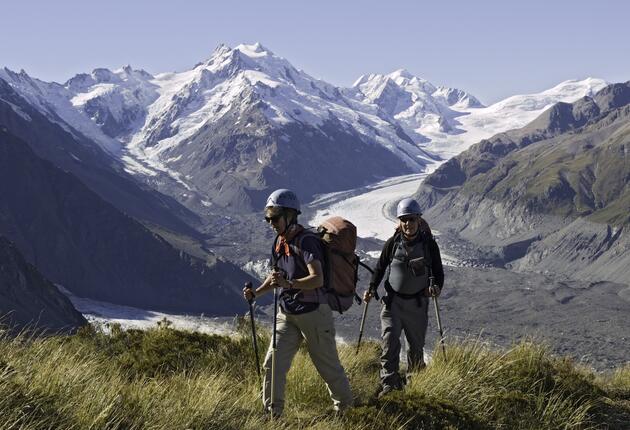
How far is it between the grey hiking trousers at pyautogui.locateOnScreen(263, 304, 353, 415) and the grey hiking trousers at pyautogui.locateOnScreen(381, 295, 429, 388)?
8.84 ft

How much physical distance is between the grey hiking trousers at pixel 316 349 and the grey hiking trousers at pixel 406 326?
8.84 ft

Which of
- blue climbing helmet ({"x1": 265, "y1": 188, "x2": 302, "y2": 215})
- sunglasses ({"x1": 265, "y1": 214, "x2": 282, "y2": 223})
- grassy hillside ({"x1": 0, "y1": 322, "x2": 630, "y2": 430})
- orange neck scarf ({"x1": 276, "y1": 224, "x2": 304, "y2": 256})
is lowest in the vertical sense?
grassy hillside ({"x1": 0, "y1": 322, "x2": 630, "y2": 430})

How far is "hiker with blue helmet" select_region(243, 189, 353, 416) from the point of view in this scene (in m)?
10.7

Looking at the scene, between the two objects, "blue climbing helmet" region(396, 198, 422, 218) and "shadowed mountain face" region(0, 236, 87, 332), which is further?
"shadowed mountain face" region(0, 236, 87, 332)

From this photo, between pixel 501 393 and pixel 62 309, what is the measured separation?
493ft

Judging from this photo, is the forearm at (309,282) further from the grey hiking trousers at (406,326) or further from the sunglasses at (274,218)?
the grey hiking trousers at (406,326)

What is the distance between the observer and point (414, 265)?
13.5 metres

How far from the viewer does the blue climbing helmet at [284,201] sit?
10.8 metres

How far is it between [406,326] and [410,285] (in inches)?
29.0

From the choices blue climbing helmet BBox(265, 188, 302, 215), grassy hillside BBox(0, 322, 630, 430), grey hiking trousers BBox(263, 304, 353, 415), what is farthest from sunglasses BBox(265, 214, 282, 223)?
grassy hillside BBox(0, 322, 630, 430)

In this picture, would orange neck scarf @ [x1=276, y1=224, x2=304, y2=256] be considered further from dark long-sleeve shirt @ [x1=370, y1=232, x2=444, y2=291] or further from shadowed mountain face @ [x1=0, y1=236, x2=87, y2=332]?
shadowed mountain face @ [x1=0, y1=236, x2=87, y2=332]

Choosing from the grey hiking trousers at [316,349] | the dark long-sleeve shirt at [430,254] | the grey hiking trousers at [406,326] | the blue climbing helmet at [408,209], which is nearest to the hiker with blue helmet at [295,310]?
the grey hiking trousers at [316,349]

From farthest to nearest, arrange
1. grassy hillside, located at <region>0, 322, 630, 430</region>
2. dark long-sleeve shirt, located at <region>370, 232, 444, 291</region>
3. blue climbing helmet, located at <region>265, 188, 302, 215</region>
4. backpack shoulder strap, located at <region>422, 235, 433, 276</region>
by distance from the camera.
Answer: dark long-sleeve shirt, located at <region>370, 232, 444, 291</region> → backpack shoulder strap, located at <region>422, 235, 433, 276</region> → blue climbing helmet, located at <region>265, 188, 302, 215</region> → grassy hillside, located at <region>0, 322, 630, 430</region>

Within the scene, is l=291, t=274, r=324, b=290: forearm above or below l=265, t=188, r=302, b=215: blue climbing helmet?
below
